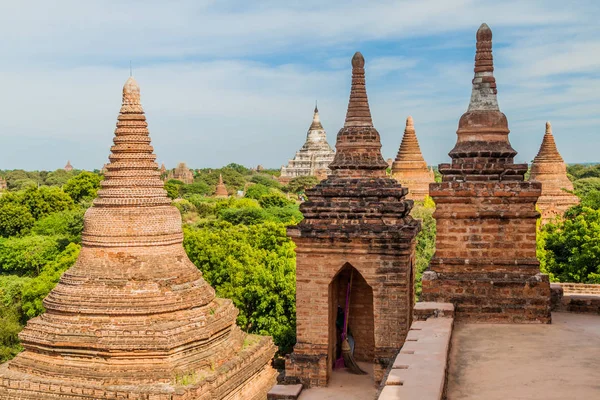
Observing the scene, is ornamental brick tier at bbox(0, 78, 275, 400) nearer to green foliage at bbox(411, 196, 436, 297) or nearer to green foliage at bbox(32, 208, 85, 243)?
green foliage at bbox(411, 196, 436, 297)

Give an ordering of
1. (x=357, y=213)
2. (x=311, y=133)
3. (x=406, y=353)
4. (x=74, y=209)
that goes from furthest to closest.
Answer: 1. (x=311, y=133)
2. (x=74, y=209)
3. (x=357, y=213)
4. (x=406, y=353)

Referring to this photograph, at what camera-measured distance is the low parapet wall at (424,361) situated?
5.58 metres

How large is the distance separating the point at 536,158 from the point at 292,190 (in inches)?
2306

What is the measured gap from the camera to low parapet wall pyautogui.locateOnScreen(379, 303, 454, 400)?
558 centimetres

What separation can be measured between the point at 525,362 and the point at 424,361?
1.23m

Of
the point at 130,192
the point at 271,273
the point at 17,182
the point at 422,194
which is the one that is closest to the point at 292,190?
the point at 17,182

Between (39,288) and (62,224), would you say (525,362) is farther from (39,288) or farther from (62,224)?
(62,224)

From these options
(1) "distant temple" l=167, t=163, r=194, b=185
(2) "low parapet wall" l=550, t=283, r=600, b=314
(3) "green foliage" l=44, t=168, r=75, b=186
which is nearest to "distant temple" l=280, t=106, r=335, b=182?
(1) "distant temple" l=167, t=163, r=194, b=185

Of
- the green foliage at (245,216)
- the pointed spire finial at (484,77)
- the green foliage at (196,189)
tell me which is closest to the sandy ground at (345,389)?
the pointed spire finial at (484,77)

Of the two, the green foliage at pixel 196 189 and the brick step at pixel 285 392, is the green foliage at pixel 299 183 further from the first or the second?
the brick step at pixel 285 392

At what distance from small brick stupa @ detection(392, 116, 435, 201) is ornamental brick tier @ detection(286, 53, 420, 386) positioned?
3235 cm

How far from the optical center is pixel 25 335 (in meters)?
Answer: 17.9

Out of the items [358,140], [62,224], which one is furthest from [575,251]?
[62,224]

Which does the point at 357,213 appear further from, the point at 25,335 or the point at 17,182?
the point at 17,182
